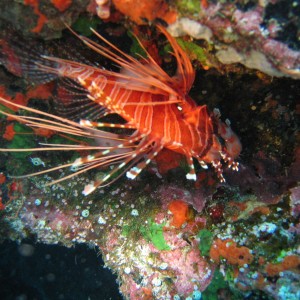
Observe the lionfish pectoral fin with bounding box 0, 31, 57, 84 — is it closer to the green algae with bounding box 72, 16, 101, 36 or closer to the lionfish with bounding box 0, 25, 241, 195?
the lionfish with bounding box 0, 25, 241, 195

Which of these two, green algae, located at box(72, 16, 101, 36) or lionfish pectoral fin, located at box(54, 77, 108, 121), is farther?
lionfish pectoral fin, located at box(54, 77, 108, 121)

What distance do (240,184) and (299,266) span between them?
1.23 meters

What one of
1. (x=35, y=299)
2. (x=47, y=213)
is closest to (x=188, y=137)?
(x=47, y=213)

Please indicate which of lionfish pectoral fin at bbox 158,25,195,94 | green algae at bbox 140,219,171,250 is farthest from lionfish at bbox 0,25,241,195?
green algae at bbox 140,219,171,250

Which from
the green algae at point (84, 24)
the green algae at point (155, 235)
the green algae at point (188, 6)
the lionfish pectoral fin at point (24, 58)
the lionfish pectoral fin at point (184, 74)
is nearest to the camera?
the green algae at point (188, 6)

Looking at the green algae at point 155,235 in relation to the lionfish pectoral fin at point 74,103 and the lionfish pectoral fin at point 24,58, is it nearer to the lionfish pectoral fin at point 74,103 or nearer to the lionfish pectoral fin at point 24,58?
the lionfish pectoral fin at point 74,103

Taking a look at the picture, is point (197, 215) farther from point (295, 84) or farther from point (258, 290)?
point (295, 84)

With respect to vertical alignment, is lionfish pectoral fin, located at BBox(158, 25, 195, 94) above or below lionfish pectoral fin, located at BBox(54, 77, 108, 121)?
above

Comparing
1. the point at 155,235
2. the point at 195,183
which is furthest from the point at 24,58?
the point at 155,235

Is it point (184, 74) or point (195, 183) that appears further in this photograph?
point (195, 183)

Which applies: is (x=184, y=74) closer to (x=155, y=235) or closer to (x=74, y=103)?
(x=74, y=103)

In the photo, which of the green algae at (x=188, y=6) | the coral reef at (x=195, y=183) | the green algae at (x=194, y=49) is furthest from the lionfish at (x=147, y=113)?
the green algae at (x=188, y=6)

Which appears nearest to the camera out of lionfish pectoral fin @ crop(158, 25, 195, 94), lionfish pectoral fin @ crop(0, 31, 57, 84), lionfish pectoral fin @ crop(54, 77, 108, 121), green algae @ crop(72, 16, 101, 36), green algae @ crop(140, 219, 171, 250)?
lionfish pectoral fin @ crop(158, 25, 195, 94)

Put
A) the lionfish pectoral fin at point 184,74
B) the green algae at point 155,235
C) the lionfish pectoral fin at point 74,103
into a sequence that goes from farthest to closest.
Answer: the green algae at point 155,235
the lionfish pectoral fin at point 74,103
the lionfish pectoral fin at point 184,74
